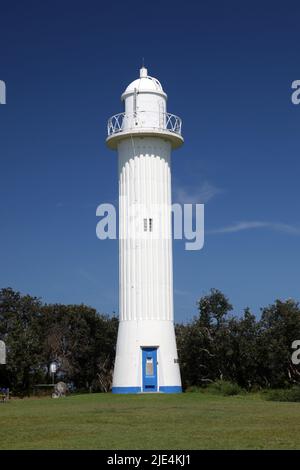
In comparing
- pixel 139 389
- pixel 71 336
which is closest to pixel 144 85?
pixel 139 389

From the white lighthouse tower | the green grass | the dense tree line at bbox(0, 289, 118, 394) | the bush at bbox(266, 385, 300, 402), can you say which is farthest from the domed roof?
the dense tree line at bbox(0, 289, 118, 394)

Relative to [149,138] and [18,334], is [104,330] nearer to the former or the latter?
[18,334]

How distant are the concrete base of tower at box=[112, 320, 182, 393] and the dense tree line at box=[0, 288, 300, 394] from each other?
6.34m

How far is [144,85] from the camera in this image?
37.9m

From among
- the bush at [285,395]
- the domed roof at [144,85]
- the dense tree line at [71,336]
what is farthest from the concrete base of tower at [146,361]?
the dense tree line at [71,336]

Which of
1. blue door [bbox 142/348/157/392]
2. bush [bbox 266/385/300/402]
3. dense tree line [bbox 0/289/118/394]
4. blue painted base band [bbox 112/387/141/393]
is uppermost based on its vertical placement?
dense tree line [bbox 0/289/118/394]

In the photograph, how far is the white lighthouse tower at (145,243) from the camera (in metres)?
35.8

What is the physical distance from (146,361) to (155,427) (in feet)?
56.7

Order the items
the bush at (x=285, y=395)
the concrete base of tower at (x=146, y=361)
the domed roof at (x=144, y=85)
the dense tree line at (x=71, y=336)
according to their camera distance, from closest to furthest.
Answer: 1. the bush at (x=285, y=395)
2. the concrete base of tower at (x=146, y=361)
3. the domed roof at (x=144, y=85)
4. the dense tree line at (x=71, y=336)

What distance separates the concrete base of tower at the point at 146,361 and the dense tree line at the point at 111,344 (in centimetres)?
634

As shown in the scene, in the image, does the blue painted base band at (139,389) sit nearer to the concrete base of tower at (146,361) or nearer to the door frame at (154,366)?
the concrete base of tower at (146,361)

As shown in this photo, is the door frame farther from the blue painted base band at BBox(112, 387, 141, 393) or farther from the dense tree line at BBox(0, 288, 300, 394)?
the dense tree line at BBox(0, 288, 300, 394)

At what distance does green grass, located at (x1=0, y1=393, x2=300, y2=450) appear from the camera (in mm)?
15359

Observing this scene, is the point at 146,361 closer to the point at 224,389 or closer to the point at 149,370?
the point at 149,370
